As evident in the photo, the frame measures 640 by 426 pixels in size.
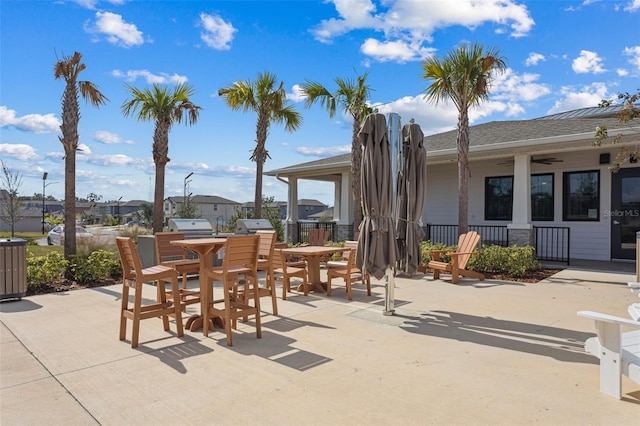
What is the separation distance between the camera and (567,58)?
383 inches

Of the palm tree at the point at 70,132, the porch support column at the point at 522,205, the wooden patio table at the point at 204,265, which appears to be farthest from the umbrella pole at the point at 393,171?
the palm tree at the point at 70,132

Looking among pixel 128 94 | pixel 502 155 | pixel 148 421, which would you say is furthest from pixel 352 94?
pixel 148 421

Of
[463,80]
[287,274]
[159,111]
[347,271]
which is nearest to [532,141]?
[463,80]

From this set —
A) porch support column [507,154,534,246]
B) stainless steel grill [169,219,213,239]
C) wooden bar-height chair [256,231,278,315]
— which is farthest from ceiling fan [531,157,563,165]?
stainless steel grill [169,219,213,239]

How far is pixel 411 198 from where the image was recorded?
5.59 meters

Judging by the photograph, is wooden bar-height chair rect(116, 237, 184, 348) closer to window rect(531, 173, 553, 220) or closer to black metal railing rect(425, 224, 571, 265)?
black metal railing rect(425, 224, 571, 265)

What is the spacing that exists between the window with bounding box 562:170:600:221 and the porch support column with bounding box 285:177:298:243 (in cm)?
879

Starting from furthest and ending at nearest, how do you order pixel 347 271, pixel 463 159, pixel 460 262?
pixel 463 159
pixel 460 262
pixel 347 271

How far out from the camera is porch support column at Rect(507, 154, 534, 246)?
9672 mm

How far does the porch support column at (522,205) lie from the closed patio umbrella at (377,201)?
234 inches

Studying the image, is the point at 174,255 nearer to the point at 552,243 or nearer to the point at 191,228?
the point at 191,228

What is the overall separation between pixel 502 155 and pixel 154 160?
30.5 ft

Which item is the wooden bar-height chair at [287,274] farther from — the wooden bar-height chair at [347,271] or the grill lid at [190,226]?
the grill lid at [190,226]

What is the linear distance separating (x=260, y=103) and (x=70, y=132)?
212 inches
